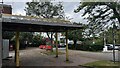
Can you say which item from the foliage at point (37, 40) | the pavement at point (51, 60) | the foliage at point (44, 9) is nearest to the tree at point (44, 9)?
the foliage at point (44, 9)

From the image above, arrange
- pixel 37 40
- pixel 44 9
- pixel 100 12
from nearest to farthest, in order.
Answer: pixel 100 12 < pixel 44 9 < pixel 37 40

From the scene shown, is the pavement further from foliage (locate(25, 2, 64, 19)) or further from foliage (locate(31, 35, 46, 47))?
foliage (locate(31, 35, 46, 47))

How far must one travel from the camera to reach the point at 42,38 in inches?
2549

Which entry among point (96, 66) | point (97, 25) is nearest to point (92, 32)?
point (97, 25)

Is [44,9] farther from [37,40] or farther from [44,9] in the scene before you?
[37,40]

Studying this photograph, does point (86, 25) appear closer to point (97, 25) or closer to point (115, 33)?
point (97, 25)

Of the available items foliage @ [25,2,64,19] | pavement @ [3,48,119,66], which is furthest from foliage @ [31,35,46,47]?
pavement @ [3,48,119,66]

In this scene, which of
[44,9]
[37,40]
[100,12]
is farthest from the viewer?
[37,40]

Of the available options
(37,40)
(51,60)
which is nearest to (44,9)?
(51,60)

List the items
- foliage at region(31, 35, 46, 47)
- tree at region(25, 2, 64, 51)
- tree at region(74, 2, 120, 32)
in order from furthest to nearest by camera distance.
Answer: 1. foliage at region(31, 35, 46, 47)
2. tree at region(25, 2, 64, 51)
3. tree at region(74, 2, 120, 32)

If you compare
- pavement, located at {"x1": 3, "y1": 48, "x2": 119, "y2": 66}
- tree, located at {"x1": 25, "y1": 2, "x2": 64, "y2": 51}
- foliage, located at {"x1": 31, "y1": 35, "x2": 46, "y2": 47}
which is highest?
tree, located at {"x1": 25, "y1": 2, "x2": 64, "y2": 51}

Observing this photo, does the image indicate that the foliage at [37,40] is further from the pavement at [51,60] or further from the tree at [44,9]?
the pavement at [51,60]

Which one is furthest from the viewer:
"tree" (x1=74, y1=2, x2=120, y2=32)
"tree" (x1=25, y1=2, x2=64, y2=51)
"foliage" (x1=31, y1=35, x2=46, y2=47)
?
"foliage" (x1=31, y1=35, x2=46, y2=47)

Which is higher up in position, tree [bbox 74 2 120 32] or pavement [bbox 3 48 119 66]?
tree [bbox 74 2 120 32]
